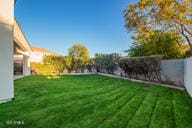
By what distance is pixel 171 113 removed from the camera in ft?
15.9

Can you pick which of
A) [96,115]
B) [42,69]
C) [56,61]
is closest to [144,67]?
[96,115]

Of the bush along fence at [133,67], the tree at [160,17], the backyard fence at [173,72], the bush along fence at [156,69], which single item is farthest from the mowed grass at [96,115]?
the tree at [160,17]

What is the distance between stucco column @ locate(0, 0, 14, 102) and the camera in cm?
581

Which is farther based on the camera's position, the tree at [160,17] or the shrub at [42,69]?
the shrub at [42,69]

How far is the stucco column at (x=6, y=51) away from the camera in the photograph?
19.1 ft

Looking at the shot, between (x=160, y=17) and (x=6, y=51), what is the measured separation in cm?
1350

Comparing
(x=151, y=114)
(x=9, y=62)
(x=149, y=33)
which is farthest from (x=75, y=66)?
(x=151, y=114)

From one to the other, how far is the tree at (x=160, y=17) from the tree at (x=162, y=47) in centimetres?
127

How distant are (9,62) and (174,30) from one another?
14528mm

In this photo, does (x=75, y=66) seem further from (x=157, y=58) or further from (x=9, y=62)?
(x=9, y=62)

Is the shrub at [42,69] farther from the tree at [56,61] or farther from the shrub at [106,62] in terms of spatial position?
the shrub at [106,62]

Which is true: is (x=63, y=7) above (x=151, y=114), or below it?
above

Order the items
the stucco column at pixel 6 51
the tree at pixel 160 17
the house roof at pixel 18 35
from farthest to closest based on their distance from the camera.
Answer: the tree at pixel 160 17, the house roof at pixel 18 35, the stucco column at pixel 6 51

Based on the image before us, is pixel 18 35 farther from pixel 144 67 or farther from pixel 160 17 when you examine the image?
pixel 160 17
